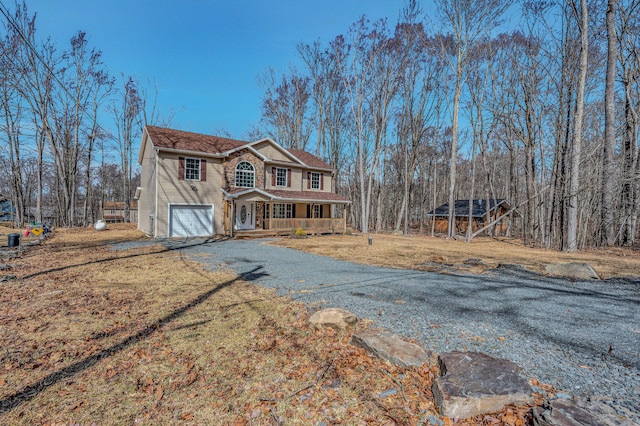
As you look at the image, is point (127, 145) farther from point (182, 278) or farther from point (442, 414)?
point (442, 414)

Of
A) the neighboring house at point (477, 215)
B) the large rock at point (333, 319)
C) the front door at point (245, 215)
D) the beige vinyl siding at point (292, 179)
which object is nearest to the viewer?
the large rock at point (333, 319)

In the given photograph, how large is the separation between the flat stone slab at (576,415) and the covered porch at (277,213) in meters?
16.0

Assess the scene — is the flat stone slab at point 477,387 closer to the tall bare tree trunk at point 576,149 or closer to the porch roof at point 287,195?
the tall bare tree trunk at point 576,149

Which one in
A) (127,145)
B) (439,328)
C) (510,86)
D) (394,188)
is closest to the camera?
(439,328)

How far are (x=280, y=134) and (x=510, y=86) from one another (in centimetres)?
2047

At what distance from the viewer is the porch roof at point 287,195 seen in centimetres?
1742

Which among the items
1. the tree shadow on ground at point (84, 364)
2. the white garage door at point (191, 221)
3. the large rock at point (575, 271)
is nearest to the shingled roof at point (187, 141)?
the white garage door at point (191, 221)

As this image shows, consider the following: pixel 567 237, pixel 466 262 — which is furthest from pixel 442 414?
pixel 567 237

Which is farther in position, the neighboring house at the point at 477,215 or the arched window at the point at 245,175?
the neighboring house at the point at 477,215

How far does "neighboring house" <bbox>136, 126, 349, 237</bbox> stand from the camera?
16.5 m

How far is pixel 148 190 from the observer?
61.8 ft

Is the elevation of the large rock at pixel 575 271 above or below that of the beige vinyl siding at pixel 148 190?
below

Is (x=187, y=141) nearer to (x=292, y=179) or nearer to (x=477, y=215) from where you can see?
(x=292, y=179)

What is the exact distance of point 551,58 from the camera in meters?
17.7
